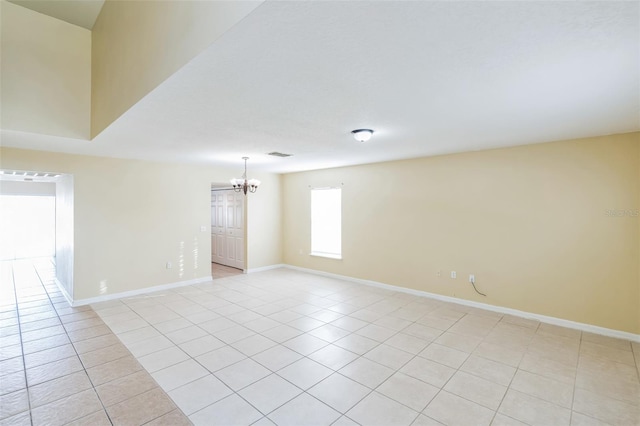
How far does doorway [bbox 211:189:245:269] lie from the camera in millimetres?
7453

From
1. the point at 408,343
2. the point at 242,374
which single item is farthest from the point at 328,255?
the point at 242,374

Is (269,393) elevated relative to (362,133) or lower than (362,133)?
lower

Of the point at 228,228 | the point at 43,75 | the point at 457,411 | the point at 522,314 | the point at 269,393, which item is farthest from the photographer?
the point at 228,228

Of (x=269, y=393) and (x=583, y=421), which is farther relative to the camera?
(x=269, y=393)

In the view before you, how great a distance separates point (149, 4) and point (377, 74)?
2.06 meters

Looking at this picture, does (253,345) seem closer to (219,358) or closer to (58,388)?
(219,358)

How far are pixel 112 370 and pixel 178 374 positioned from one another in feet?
2.22

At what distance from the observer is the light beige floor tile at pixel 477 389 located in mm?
2443

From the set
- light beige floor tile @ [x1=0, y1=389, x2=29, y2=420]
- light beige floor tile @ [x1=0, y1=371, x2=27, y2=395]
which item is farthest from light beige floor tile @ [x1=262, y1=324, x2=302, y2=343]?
light beige floor tile @ [x1=0, y1=371, x2=27, y2=395]

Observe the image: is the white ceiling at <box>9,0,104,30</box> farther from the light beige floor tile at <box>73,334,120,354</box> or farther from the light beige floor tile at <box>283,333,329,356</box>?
the light beige floor tile at <box>283,333,329,356</box>

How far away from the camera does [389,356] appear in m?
3.17

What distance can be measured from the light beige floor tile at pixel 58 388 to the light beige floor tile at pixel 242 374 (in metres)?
1.16

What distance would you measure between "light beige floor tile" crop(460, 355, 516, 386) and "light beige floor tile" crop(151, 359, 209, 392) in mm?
2576

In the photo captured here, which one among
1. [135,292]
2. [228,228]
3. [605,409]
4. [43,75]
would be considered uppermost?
[43,75]
